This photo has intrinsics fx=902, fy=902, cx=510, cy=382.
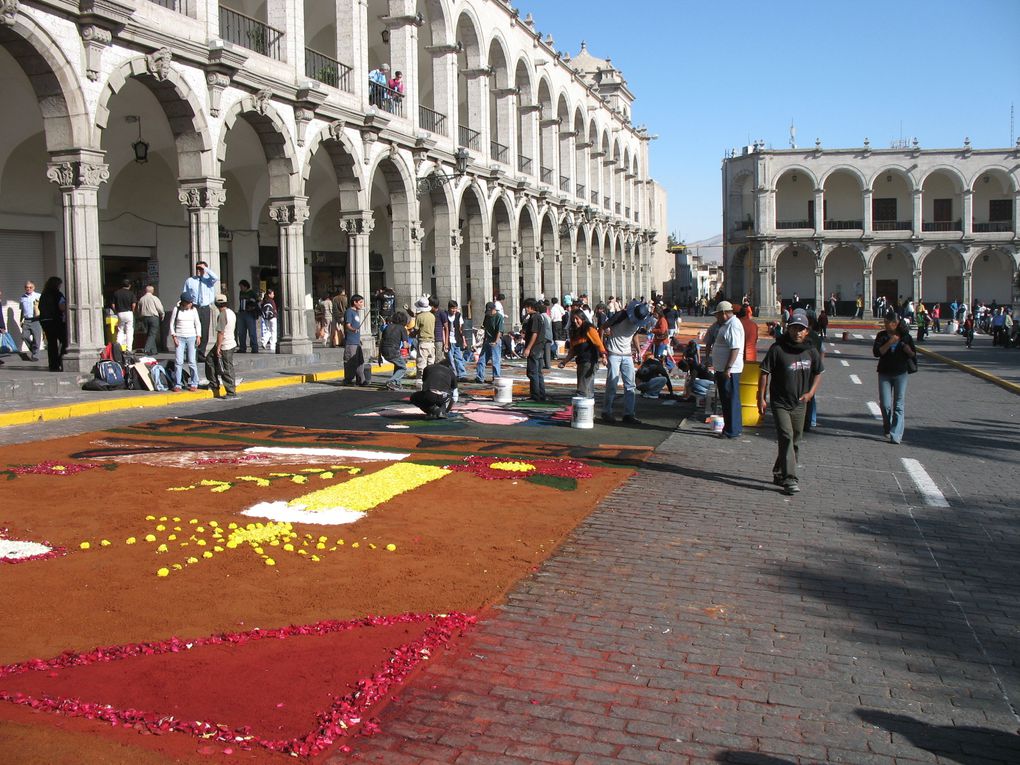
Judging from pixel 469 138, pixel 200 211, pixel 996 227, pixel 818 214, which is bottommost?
pixel 200 211

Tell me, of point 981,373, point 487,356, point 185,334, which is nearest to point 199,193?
point 185,334

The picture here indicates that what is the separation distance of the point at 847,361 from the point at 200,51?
1936 centimetres

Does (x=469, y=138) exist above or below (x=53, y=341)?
above

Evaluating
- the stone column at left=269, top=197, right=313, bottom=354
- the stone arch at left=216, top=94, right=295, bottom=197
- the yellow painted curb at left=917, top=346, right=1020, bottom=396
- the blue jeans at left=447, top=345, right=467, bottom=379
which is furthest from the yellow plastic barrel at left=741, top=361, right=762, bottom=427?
the stone arch at left=216, top=94, right=295, bottom=197

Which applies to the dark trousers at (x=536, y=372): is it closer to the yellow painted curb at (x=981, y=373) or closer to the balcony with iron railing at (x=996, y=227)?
the yellow painted curb at (x=981, y=373)

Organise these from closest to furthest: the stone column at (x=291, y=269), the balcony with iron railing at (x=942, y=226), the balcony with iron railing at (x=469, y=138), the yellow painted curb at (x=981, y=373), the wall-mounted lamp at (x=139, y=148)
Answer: the yellow painted curb at (x=981, y=373) → the wall-mounted lamp at (x=139, y=148) → the stone column at (x=291, y=269) → the balcony with iron railing at (x=469, y=138) → the balcony with iron railing at (x=942, y=226)

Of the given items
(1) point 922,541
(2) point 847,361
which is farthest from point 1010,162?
(1) point 922,541

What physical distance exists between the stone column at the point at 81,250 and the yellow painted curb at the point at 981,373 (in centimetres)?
1752

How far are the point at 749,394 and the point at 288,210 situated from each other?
42.4 ft

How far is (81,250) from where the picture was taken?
15.5 metres

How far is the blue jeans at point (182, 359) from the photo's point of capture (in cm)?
1571

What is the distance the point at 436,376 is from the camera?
12703 millimetres

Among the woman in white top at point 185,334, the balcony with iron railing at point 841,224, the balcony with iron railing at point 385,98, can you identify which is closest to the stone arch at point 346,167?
the balcony with iron railing at point 385,98

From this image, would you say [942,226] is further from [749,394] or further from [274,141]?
[749,394]
